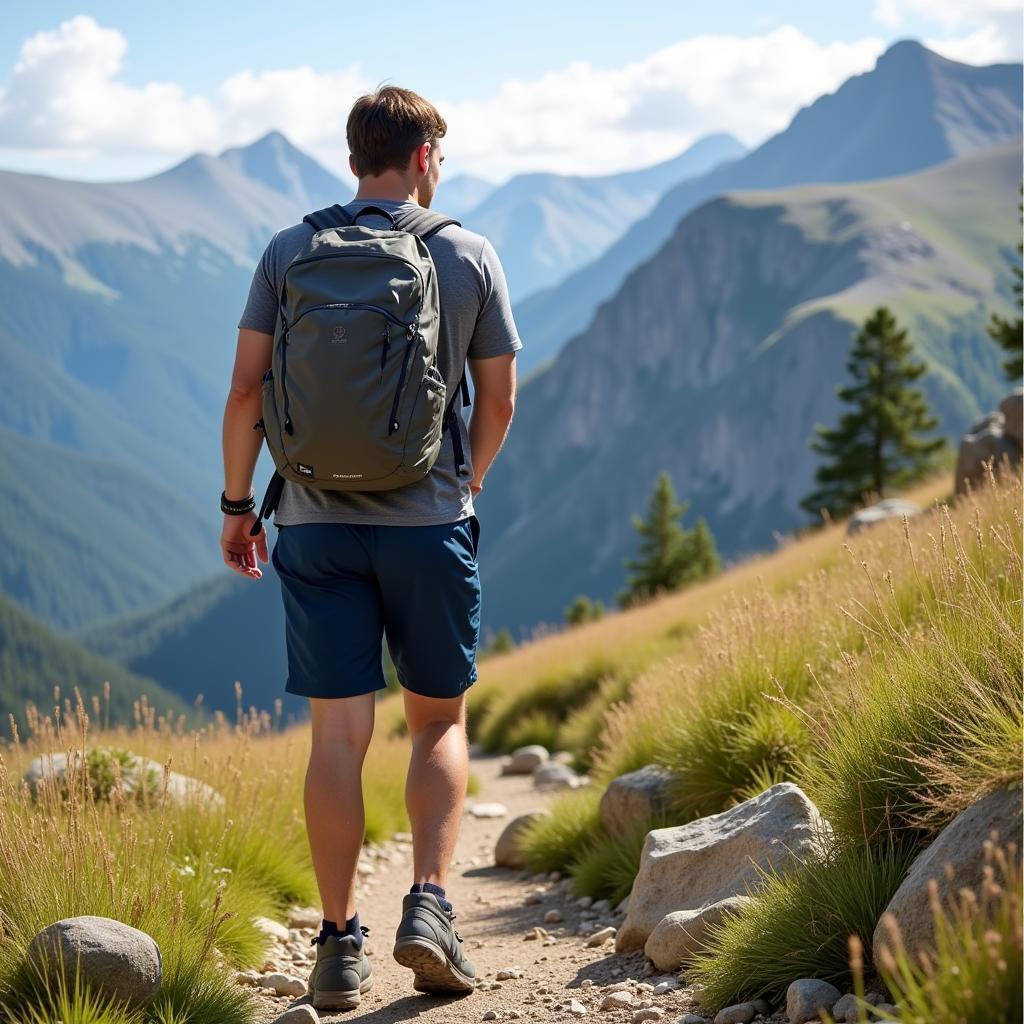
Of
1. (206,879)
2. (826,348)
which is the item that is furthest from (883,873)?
(826,348)

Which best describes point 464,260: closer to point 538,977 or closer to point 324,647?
point 324,647

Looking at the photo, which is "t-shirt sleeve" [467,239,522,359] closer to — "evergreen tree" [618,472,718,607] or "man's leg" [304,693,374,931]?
"man's leg" [304,693,374,931]

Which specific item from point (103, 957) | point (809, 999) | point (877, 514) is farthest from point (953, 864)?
point (877, 514)

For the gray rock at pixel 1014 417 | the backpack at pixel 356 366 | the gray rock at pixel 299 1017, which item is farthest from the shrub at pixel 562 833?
the gray rock at pixel 1014 417

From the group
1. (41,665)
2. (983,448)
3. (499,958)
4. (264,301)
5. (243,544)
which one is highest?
(264,301)

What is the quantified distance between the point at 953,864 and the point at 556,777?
27.3 ft

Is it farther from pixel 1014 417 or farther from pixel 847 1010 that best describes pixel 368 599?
pixel 1014 417

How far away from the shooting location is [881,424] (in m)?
37.9

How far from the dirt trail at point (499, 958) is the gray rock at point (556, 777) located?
2.38 metres

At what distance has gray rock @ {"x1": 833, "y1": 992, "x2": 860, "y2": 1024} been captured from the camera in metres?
3.28

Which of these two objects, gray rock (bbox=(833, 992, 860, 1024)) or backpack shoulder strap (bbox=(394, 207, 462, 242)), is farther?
backpack shoulder strap (bbox=(394, 207, 462, 242))

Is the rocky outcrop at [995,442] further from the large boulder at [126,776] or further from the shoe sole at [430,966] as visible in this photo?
the shoe sole at [430,966]

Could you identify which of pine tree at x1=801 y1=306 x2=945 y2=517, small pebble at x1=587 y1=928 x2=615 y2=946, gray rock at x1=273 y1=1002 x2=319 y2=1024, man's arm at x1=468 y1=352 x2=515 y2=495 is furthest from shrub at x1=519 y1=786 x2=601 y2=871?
pine tree at x1=801 y1=306 x2=945 y2=517

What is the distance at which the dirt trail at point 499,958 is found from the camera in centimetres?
408
